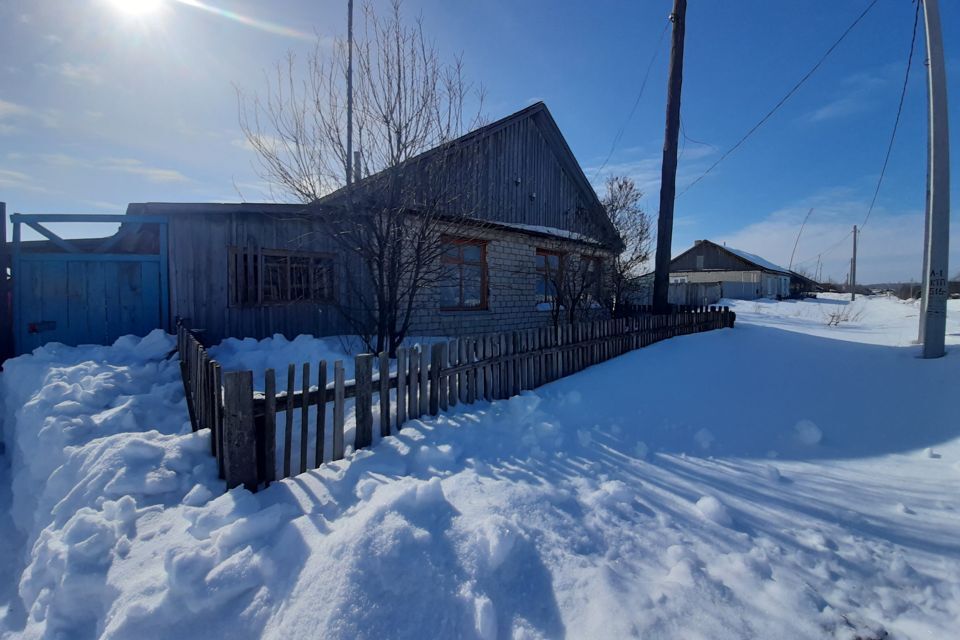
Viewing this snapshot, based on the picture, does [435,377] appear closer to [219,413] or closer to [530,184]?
[219,413]

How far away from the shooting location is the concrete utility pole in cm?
604

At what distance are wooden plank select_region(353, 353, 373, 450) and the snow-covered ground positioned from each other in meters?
0.24

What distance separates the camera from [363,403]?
147 inches

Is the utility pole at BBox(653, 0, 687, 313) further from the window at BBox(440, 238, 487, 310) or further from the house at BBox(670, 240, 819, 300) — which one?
the house at BBox(670, 240, 819, 300)

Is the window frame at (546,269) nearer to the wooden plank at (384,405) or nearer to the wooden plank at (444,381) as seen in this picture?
the wooden plank at (444,381)

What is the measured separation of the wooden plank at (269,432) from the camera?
3082mm

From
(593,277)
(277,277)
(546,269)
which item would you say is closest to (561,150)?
(546,269)

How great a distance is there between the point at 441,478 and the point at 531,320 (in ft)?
28.9

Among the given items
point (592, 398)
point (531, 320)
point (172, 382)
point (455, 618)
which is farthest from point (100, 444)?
point (531, 320)

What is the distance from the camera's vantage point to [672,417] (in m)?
4.70

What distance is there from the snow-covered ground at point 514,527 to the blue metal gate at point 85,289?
297cm

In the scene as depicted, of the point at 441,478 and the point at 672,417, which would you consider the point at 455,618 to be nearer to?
the point at 441,478

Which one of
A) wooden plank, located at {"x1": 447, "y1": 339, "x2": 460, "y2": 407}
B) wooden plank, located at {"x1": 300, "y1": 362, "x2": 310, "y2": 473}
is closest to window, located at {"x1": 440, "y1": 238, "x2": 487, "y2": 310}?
wooden plank, located at {"x1": 447, "y1": 339, "x2": 460, "y2": 407}

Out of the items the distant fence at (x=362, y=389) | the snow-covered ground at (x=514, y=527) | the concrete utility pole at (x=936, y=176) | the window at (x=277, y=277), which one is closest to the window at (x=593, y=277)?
the distant fence at (x=362, y=389)
